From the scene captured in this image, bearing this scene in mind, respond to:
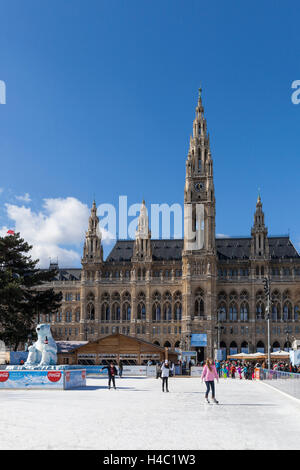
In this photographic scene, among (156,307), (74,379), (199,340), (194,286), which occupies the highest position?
(194,286)

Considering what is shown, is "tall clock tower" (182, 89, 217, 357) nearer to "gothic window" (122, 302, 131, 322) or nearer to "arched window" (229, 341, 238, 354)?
"arched window" (229, 341, 238, 354)

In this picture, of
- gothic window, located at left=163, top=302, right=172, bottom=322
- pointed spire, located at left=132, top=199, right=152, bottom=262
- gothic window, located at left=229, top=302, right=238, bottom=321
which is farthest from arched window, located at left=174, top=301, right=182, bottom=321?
pointed spire, located at left=132, top=199, right=152, bottom=262

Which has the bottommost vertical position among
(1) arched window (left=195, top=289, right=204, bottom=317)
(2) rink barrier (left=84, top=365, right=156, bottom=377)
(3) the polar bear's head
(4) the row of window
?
(2) rink barrier (left=84, top=365, right=156, bottom=377)

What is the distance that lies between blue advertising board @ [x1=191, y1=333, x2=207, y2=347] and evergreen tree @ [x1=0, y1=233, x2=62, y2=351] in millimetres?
35349

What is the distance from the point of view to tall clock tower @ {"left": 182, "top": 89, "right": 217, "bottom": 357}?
101 m

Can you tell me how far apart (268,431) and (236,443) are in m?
2.46

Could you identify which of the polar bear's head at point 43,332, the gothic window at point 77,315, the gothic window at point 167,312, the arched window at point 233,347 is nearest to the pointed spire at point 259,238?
the arched window at point 233,347

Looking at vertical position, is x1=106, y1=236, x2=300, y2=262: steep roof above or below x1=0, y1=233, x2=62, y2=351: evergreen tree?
above

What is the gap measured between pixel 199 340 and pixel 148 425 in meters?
85.0

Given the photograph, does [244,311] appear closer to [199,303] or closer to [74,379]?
[199,303]

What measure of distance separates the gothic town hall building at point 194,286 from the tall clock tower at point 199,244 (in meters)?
0.18

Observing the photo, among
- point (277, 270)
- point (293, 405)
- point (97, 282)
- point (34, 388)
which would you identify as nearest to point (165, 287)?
point (97, 282)

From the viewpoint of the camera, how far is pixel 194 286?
10288cm

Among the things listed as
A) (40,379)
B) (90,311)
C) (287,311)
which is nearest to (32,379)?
(40,379)
